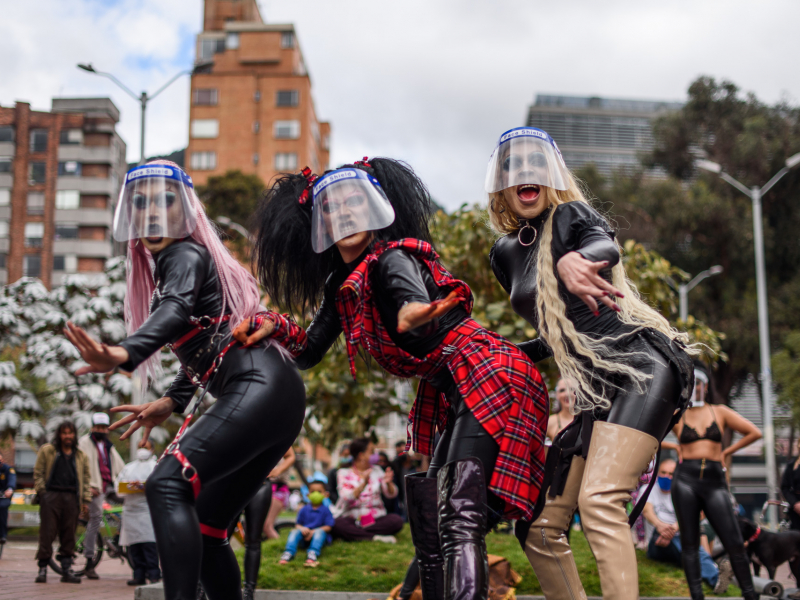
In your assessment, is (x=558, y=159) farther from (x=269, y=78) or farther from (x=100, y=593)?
(x=269, y=78)

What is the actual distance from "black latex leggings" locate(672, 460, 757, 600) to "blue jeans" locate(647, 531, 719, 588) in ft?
6.53

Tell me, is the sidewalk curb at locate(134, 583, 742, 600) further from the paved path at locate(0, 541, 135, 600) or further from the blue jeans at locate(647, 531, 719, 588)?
the blue jeans at locate(647, 531, 719, 588)

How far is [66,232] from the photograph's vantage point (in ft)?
195

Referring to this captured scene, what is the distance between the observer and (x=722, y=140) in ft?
108

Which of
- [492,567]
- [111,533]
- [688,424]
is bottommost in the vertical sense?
[111,533]

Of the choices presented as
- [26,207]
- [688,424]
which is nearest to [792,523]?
[688,424]

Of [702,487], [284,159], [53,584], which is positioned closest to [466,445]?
[702,487]

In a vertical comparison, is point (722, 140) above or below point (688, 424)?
above

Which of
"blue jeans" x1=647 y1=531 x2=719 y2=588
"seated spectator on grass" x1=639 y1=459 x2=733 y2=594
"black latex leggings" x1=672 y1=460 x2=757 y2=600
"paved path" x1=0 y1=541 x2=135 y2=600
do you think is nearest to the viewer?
"black latex leggings" x1=672 y1=460 x2=757 y2=600

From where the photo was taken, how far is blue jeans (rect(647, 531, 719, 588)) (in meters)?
8.45

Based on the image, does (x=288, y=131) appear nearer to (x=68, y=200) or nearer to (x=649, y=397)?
(x=68, y=200)

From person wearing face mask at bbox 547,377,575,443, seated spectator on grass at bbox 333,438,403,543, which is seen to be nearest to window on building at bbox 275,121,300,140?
seated spectator on grass at bbox 333,438,403,543

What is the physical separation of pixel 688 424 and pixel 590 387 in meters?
4.14

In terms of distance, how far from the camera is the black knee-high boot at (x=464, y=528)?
270cm
